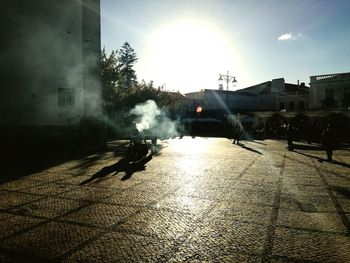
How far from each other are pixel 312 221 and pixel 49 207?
5.39m

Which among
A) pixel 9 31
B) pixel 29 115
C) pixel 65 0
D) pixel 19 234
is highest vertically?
pixel 65 0

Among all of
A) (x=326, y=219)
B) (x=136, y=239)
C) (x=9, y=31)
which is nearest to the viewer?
(x=136, y=239)

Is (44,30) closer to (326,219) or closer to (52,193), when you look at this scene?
(52,193)

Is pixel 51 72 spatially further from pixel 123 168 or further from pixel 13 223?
pixel 13 223

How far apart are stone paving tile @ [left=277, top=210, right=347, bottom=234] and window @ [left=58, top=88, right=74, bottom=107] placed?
14745 mm

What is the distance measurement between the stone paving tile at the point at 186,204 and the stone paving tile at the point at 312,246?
5.47ft

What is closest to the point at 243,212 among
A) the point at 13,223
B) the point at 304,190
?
the point at 304,190

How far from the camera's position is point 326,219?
5.36 m

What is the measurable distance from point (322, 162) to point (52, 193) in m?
11.0

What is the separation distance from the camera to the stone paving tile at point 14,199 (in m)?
6.33

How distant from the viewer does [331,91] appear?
32.7 meters

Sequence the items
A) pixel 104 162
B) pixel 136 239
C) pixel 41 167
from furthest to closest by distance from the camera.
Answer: pixel 104 162, pixel 41 167, pixel 136 239

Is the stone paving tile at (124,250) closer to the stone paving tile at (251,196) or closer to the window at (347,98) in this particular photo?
the stone paving tile at (251,196)

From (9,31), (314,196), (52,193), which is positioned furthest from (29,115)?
(314,196)
